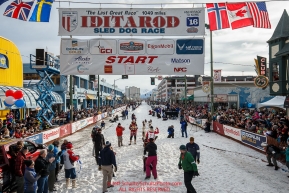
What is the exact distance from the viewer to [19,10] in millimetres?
9180

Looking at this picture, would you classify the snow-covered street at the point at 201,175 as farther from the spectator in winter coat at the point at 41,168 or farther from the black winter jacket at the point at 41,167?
the black winter jacket at the point at 41,167

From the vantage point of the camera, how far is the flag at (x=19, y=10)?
908 cm

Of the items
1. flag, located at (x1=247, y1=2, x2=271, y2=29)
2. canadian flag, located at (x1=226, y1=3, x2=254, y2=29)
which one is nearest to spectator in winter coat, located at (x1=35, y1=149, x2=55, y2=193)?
canadian flag, located at (x1=226, y1=3, x2=254, y2=29)

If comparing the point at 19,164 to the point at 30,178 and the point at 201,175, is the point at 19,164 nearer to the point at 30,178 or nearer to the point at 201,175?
the point at 30,178

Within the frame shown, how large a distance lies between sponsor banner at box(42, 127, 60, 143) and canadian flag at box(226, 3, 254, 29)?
12.7 meters

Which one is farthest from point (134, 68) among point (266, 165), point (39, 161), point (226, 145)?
point (226, 145)

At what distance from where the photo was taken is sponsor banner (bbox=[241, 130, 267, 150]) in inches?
517

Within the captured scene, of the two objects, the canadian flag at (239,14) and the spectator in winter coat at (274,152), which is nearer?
the canadian flag at (239,14)

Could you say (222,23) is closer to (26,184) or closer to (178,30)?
(178,30)

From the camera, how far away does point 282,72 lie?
71.6 feet

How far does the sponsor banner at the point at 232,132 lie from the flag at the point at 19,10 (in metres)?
14.2

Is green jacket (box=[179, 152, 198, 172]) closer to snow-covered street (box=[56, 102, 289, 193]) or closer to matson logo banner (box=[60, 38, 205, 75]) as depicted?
snow-covered street (box=[56, 102, 289, 193])

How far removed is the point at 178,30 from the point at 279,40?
16.7 metres

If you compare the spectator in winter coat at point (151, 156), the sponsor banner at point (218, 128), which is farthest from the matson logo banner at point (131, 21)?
the sponsor banner at point (218, 128)
